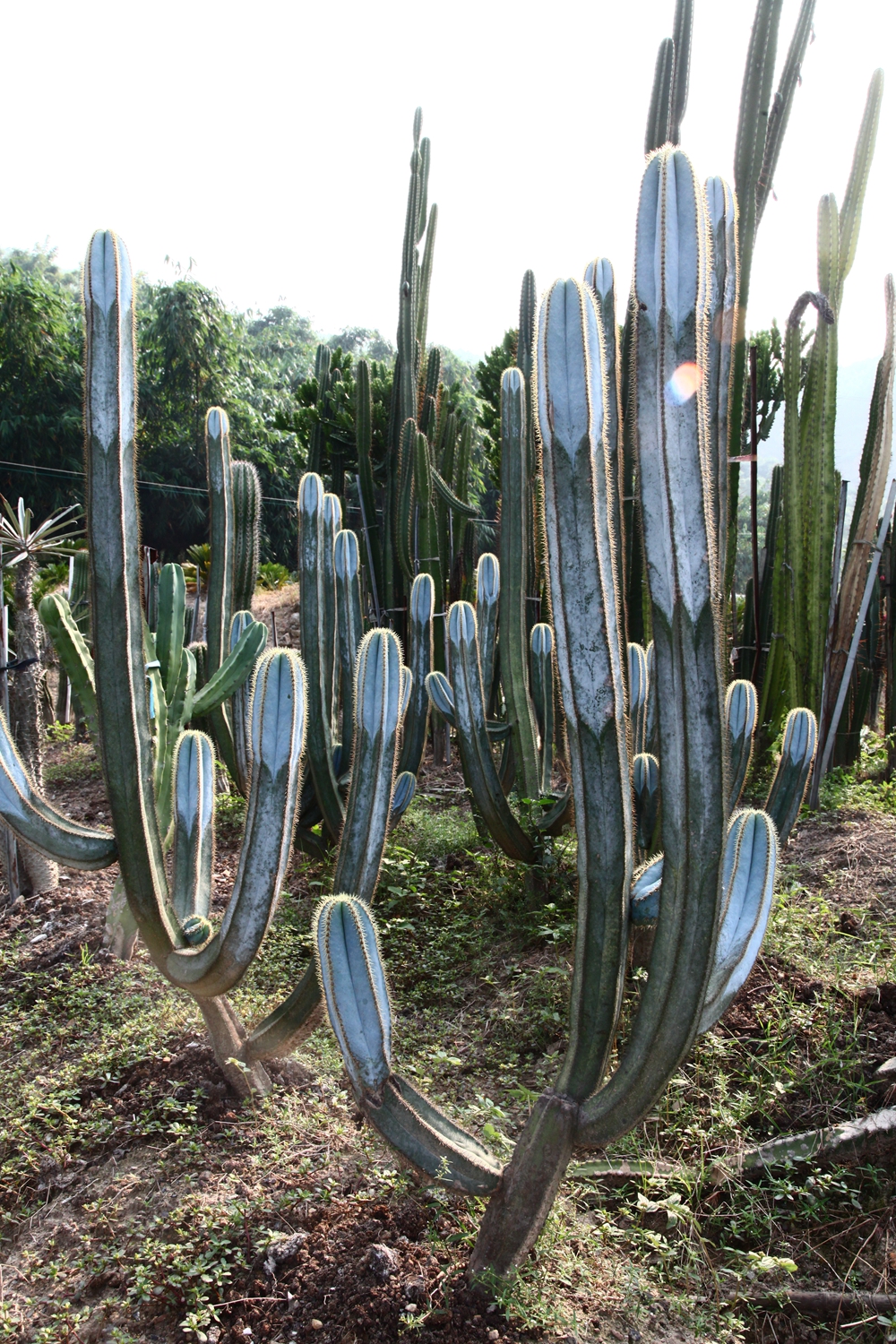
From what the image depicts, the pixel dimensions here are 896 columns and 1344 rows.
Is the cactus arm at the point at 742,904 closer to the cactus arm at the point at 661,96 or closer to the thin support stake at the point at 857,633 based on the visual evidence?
the thin support stake at the point at 857,633

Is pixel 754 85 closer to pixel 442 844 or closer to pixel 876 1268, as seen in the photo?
pixel 442 844

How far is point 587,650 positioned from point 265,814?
807mm

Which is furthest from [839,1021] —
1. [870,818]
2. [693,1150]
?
[870,818]

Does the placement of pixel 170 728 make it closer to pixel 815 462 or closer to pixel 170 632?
pixel 170 632

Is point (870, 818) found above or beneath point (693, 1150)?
above

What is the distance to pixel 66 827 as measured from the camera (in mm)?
1845

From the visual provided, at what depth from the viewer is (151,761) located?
185cm

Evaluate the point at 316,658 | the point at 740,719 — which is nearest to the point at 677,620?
the point at 740,719

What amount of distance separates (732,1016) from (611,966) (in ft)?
4.12

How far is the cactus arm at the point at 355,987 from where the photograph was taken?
57.1 inches

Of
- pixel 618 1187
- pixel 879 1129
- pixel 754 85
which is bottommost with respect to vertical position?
pixel 618 1187

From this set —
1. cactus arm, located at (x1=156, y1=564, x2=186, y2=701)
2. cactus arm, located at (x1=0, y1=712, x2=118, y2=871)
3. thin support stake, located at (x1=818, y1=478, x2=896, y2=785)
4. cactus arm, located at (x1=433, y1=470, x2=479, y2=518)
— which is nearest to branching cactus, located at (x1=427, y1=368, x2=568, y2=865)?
cactus arm, located at (x1=156, y1=564, x2=186, y2=701)

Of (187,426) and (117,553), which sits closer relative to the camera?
(117,553)

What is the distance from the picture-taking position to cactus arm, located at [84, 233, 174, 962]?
1.73 m
